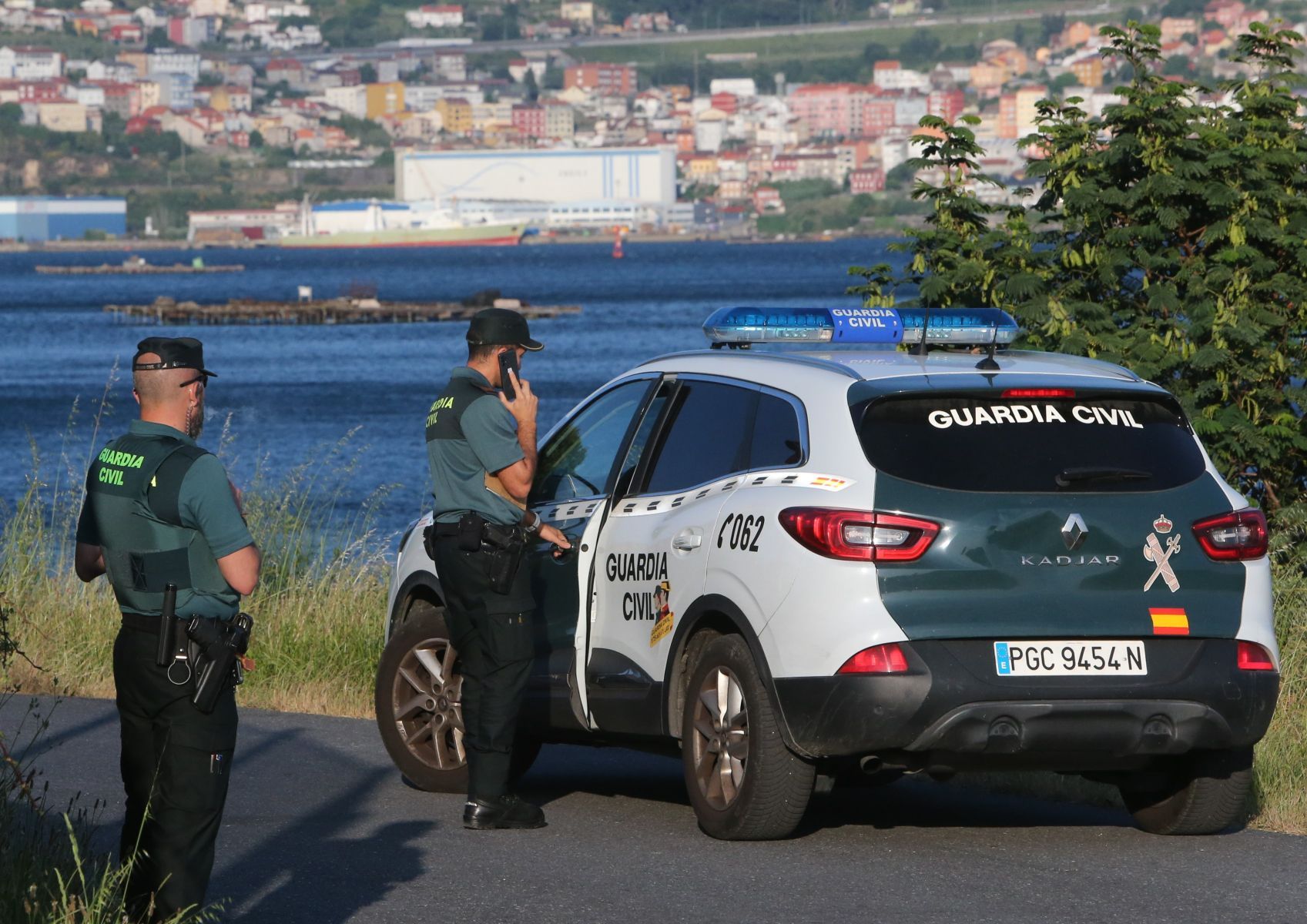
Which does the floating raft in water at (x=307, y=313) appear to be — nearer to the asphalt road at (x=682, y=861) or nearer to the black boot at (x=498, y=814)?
the asphalt road at (x=682, y=861)

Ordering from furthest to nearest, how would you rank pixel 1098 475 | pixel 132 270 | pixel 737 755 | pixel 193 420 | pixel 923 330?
pixel 132 270, pixel 923 330, pixel 737 755, pixel 1098 475, pixel 193 420

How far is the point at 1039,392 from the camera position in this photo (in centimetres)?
703

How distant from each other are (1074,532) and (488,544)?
6.75 feet

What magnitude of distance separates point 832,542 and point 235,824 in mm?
2508

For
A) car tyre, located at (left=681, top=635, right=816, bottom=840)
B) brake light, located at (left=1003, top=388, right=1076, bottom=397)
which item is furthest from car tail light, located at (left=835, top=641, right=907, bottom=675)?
brake light, located at (left=1003, top=388, right=1076, bottom=397)

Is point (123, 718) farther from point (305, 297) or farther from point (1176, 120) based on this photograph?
point (305, 297)

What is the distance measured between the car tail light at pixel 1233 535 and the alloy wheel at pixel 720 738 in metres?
1.57

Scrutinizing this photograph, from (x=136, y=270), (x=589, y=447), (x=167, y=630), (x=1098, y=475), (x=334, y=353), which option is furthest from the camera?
(x=136, y=270)

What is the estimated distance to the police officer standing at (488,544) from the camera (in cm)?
754

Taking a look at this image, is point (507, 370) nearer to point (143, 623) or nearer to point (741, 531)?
point (741, 531)

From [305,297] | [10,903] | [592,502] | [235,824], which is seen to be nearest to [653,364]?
[592,502]

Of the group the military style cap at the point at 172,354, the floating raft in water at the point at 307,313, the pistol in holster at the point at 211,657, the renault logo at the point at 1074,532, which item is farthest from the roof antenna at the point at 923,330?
the floating raft in water at the point at 307,313

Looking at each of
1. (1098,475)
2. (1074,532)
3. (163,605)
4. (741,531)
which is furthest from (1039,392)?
(163,605)

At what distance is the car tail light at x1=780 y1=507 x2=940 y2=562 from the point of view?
6.66 meters
